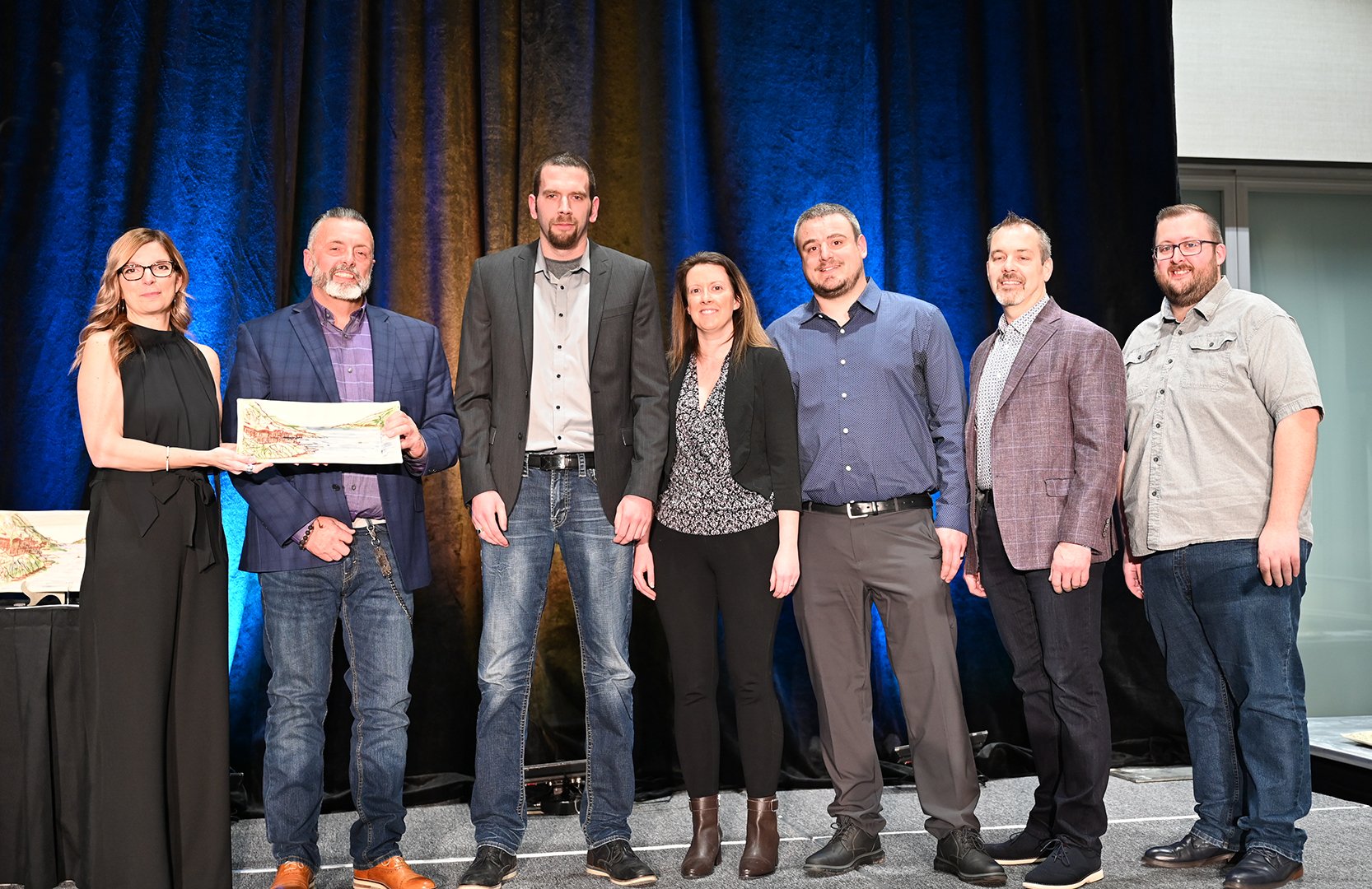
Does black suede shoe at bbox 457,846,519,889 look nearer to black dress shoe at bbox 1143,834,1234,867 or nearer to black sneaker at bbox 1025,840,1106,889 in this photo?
black sneaker at bbox 1025,840,1106,889

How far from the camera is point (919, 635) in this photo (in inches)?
116

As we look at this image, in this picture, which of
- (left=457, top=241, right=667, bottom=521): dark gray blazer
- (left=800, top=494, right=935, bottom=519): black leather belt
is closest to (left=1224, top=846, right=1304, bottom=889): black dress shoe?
(left=800, top=494, right=935, bottom=519): black leather belt

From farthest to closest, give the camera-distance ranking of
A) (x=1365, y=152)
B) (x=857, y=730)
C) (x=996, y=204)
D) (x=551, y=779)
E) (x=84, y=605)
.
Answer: (x=1365, y=152) → (x=996, y=204) → (x=551, y=779) → (x=857, y=730) → (x=84, y=605)

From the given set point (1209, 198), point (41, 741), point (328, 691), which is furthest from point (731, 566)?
point (1209, 198)

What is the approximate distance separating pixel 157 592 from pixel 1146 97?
4173 mm

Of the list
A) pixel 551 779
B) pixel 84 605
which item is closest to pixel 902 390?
pixel 551 779

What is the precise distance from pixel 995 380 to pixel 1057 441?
27 cm

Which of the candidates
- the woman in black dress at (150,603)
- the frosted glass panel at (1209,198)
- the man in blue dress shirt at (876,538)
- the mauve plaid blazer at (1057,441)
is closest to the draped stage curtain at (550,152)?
the frosted glass panel at (1209,198)

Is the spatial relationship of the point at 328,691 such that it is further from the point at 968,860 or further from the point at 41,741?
the point at 968,860

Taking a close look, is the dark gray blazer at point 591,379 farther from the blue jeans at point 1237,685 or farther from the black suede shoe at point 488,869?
the blue jeans at point 1237,685

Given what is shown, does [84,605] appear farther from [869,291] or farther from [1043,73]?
[1043,73]

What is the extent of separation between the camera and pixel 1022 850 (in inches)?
115

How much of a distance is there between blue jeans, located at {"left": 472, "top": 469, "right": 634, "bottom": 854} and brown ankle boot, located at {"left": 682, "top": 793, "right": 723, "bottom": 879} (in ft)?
0.62

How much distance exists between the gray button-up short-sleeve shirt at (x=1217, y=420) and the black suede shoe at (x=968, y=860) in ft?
3.16
